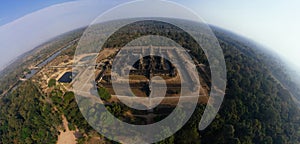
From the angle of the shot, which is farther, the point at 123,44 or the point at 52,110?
the point at 123,44

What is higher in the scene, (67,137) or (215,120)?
(215,120)

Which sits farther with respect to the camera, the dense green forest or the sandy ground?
the sandy ground

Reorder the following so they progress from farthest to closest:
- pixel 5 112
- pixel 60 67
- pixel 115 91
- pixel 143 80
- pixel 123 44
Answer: pixel 123 44
pixel 60 67
pixel 143 80
pixel 115 91
pixel 5 112

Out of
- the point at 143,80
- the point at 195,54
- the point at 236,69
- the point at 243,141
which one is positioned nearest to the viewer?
the point at 243,141

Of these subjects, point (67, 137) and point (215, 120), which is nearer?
point (215, 120)

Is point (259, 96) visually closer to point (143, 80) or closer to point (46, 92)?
point (143, 80)

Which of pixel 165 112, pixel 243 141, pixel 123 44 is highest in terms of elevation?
pixel 123 44

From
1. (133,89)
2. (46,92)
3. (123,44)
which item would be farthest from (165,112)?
(123,44)

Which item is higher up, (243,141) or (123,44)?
(123,44)

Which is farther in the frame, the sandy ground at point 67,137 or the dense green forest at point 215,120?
the sandy ground at point 67,137
